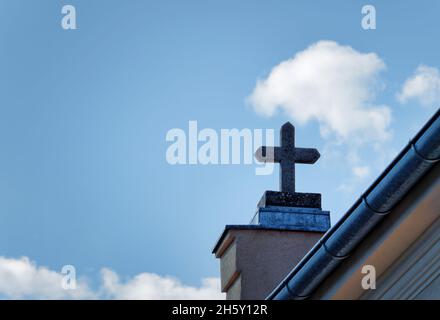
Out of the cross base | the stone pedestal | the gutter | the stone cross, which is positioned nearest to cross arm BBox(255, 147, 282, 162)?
the stone cross

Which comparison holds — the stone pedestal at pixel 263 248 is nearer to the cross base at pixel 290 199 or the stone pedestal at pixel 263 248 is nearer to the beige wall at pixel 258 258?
the beige wall at pixel 258 258

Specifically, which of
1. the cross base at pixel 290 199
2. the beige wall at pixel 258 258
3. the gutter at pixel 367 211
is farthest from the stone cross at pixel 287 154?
the gutter at pixel 367 211

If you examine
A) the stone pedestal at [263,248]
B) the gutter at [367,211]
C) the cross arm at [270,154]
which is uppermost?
the cross arm at [270,154]

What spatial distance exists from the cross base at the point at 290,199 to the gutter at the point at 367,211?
2679 mm

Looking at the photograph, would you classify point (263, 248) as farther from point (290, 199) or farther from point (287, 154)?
point (287, 154)

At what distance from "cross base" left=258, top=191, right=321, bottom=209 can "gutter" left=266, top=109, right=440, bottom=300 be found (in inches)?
105

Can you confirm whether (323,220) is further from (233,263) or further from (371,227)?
(371,227)

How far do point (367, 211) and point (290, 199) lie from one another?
3.31m

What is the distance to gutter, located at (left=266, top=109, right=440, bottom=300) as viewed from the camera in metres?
5.43

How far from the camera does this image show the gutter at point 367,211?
5.43m

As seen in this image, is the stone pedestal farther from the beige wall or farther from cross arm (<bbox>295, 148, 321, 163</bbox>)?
cross arm (<bbox>295, 148, 321, 163</bbox>)

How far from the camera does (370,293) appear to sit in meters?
6.21
